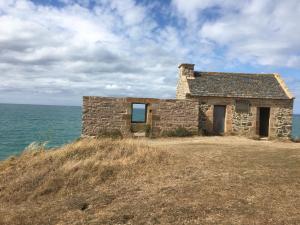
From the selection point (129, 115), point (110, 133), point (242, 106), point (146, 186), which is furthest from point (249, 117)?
point (146, 186)

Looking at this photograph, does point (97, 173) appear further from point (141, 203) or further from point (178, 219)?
point (178, 219)

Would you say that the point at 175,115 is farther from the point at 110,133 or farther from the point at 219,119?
the point at 110,133

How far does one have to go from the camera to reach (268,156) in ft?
41.4

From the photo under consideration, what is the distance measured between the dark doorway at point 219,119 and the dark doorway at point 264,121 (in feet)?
8.31

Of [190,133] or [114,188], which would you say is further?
[190,133]

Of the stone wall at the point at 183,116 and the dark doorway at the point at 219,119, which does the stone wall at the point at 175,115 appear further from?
the dark doorway at the point at 219,119

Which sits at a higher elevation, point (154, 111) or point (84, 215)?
point (154, 111)

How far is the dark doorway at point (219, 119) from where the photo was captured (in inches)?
810

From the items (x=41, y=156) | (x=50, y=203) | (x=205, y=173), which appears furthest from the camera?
(x=41, y=156)

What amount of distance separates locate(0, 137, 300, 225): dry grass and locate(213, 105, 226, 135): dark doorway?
7165mm

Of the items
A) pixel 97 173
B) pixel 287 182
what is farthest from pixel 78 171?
pixel 287 182

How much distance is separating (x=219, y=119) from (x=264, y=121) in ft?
9.94

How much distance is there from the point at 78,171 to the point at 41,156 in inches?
99.3

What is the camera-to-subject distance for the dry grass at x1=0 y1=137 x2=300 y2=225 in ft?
23.0
